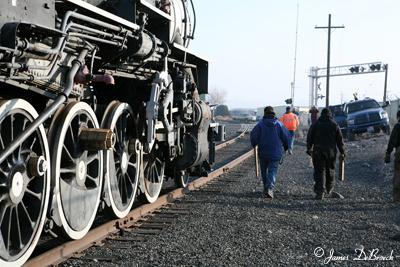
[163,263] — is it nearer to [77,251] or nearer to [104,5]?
[77,251]

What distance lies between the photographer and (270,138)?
9.84 meters

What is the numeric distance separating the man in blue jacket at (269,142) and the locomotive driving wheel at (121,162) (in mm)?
3254

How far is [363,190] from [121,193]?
546 cm

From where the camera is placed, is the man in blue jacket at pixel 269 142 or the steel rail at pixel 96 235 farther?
the man in blue jacket at pixel 269 142

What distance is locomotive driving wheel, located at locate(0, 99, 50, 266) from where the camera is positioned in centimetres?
425

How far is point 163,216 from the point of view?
726 centimetres

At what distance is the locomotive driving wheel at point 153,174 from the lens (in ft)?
25.7

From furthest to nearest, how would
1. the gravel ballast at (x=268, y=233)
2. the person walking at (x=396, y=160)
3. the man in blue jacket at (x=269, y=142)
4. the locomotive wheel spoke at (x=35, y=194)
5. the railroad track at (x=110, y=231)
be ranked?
the man in blue jacket at (x=269, y=142) → the person walking at (x=396, y=160) → the gravel ballast at (x=268, y=233) → the railroad track at (x=110, y=231) → the locomotive wheel spoke at (x=35, y=194)

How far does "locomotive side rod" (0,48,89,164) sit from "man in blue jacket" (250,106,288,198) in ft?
16.9

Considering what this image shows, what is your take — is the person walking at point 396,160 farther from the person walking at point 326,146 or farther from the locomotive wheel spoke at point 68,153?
the locomotive wheel spoke at point 68,153

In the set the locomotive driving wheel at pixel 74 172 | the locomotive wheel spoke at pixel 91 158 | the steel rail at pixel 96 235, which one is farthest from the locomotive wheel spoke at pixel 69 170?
the steel rail at pixel 96 235

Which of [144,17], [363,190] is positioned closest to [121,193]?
[144,17]
